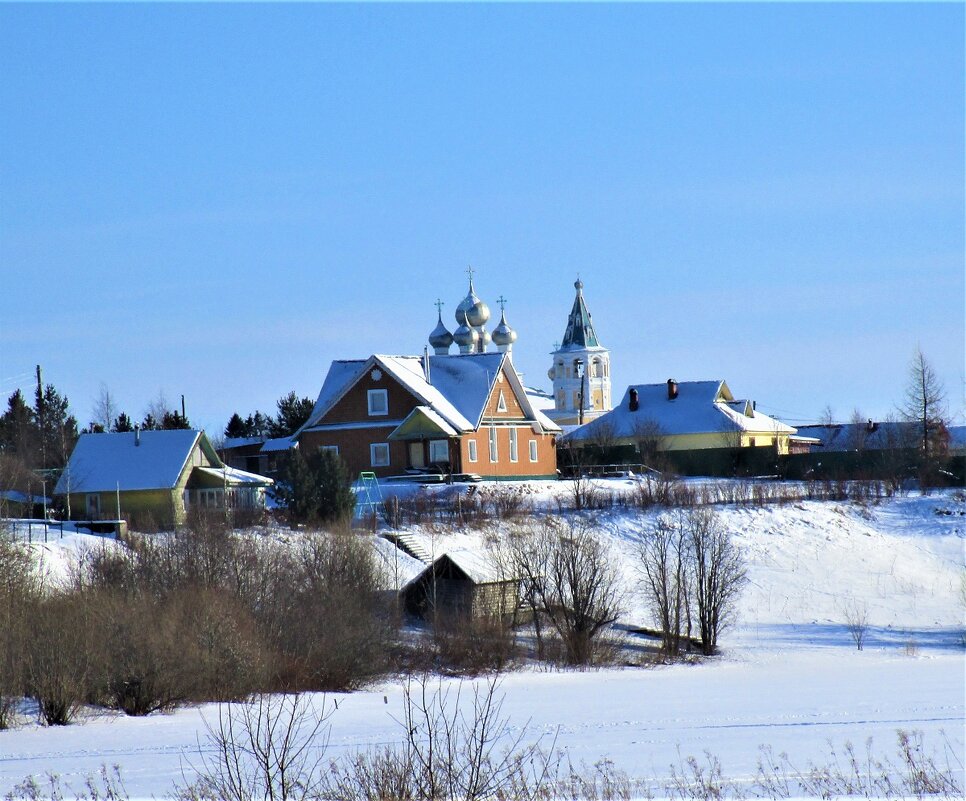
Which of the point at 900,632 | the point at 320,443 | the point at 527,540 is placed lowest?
the point at 900,632

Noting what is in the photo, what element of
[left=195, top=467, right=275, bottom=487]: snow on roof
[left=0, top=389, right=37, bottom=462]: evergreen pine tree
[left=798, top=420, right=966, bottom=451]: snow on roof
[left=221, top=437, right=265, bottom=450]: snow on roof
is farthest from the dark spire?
[left=195, top=467, right=275, bottom=487]: snow on roof

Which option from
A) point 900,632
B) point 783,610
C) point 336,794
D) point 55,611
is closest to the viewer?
point 336,794

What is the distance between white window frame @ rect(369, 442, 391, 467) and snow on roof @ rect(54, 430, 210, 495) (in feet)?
38.6

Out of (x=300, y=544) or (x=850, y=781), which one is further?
(x=300, y=544)

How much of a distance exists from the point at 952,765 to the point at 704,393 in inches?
2430

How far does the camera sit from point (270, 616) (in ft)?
97.5

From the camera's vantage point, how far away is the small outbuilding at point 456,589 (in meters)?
34.7

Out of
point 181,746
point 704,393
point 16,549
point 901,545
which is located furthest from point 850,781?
point 704,393

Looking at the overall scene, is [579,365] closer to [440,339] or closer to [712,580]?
[440,339]

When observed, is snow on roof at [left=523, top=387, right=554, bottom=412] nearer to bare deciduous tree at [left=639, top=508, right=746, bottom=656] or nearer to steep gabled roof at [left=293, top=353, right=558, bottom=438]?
steep gabled roof at [left=293, top=353, right=558, bottom=438]

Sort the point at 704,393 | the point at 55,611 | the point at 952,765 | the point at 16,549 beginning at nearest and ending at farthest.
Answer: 1. the point at 952,765
2. the point at 55,611
3. the point at 16,549
4. the point at 704,393

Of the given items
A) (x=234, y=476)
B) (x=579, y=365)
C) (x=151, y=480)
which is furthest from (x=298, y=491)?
(x=579, y=365)

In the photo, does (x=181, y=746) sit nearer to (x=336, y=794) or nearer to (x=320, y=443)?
(x=336, y=794)

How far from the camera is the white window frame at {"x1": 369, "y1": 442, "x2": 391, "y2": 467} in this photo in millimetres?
58219
